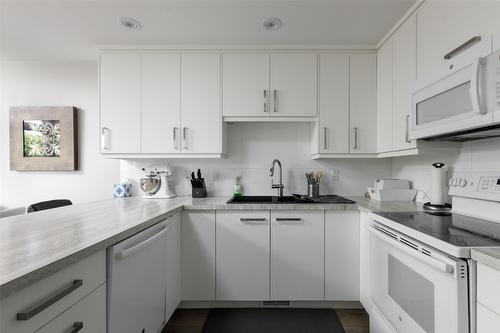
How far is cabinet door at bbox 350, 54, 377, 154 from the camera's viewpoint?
2148 millimetres

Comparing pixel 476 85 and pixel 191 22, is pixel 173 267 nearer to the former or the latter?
pixel 191 22

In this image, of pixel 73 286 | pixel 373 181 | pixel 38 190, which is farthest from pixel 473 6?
pixel 38 190

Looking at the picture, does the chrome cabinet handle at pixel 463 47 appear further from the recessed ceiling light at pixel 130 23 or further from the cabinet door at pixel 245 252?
the recessed ceiling light at pixel 130 23

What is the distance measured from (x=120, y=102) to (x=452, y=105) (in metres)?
2.39

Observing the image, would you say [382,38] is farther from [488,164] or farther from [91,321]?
[91,321]

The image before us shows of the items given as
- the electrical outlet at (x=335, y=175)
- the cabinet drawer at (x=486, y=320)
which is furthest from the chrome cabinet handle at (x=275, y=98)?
the cabinet drawer at (x=486, y=320)

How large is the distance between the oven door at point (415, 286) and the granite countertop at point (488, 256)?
0.06 meters

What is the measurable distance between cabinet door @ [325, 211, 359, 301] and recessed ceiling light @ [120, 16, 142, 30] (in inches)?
81.0

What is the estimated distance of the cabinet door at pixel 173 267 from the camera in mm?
1632

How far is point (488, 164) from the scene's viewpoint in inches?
56.4

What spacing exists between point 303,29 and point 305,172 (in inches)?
49.7

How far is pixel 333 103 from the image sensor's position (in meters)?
2.15

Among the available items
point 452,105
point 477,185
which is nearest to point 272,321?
point 477,185

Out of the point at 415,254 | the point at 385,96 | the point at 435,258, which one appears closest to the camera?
the point at 435,258
